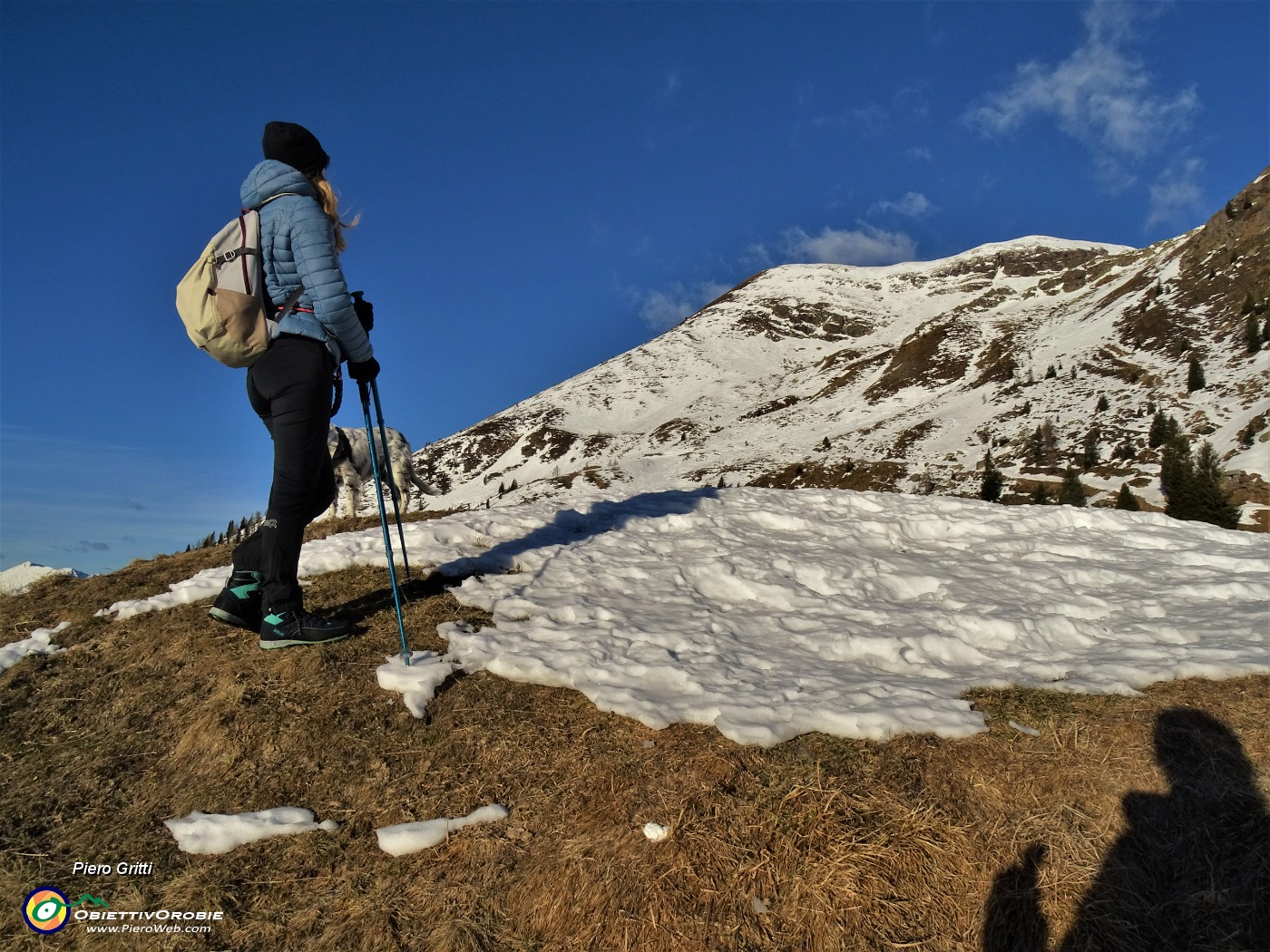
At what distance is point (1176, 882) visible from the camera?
331 centimetres

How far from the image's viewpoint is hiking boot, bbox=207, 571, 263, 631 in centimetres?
555

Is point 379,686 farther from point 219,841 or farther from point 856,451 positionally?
point 856,451

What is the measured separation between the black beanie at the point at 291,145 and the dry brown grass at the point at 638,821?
→ 12.7ft

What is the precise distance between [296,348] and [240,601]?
86.1 inches

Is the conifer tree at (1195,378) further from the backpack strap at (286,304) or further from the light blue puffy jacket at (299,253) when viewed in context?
the backpack strap at (286,304)

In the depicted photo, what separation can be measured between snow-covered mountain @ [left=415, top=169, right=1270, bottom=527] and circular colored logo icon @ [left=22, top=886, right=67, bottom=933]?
12467 millimetres

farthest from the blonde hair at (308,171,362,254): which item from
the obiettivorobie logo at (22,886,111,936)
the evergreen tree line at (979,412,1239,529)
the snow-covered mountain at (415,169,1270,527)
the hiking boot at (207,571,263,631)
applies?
the evergreen tree line at (979,412,1239,529)

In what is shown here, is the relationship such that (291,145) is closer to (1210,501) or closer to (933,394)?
(1210,501)

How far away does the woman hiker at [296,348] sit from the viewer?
4871 mm

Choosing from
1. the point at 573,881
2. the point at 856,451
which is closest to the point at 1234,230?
the point at 856,451

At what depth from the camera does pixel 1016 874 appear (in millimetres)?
3320

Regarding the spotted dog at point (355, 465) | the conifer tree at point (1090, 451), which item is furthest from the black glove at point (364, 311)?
the conifer tree at point (1090, 451)

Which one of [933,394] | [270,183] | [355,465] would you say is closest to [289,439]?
[270,183]

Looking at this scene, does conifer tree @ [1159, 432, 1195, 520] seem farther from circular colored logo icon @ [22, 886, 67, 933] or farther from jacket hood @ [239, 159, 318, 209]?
circular colored logo icon @ [22, 886, 67, 933]
